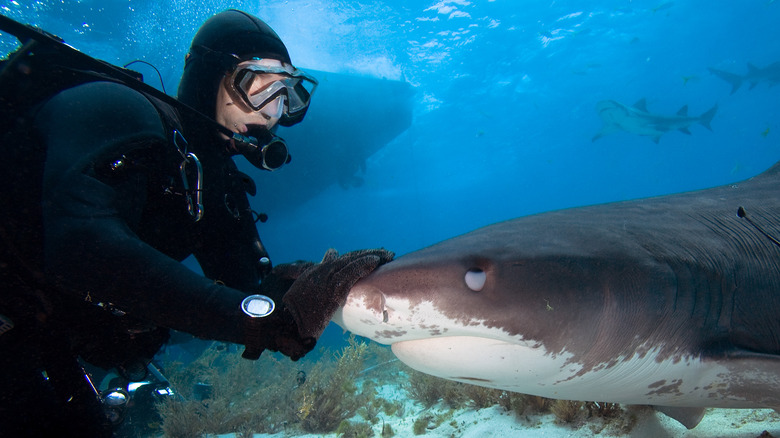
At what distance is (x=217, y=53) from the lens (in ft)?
9.87

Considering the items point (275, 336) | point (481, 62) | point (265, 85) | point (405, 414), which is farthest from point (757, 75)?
point (275, 336)

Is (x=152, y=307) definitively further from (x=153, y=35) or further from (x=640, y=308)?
(x=153, y=35)

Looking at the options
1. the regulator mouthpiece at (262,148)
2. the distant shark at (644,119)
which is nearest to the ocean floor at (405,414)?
the regulator mouthpiece at (262,148)

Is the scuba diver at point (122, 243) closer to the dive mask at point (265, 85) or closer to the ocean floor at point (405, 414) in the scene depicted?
the dive mask at point (265, 85)

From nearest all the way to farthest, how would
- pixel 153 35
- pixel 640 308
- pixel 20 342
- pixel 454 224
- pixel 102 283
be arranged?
pixel 102 283 → pixel 640 308 → pixel 20 342 → pixel 153 35 → pixel 454 224

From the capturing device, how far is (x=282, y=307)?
4.67 feet

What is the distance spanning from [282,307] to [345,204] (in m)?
58.2

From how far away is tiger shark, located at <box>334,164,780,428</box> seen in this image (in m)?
1.47

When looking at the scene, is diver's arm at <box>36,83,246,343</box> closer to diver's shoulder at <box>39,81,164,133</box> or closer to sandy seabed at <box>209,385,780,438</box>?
diver's shoulder at <box>39,81,164,133</box>

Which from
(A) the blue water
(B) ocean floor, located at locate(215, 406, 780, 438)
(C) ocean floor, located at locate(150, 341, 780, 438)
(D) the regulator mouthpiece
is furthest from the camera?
(A) the blue water

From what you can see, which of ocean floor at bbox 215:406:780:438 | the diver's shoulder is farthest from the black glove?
ocean floor at bbox 215:406:780:438

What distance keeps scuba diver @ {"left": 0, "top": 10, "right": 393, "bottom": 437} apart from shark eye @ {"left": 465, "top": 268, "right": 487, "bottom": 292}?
1.36 ft

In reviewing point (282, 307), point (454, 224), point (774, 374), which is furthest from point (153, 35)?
point (454, 224)

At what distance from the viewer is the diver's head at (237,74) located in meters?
3.00
